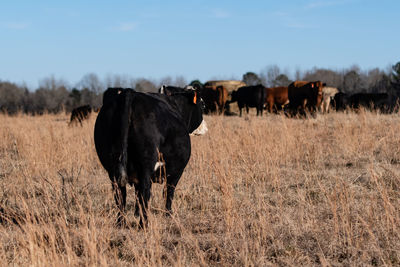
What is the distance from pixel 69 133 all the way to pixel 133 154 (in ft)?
28.6

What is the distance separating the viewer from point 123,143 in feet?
14.2

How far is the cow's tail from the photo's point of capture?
170 inches

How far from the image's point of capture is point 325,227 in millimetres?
4496

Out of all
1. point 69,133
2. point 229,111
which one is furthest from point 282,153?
point 229,111

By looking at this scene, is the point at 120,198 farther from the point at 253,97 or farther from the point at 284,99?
the point at 284,99

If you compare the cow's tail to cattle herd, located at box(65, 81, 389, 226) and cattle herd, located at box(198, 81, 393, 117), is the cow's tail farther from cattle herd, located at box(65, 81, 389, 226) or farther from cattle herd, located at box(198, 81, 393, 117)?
cattle herd, located at box(198, 81, 393, 117)

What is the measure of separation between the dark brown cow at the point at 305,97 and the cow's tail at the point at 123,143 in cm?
1631

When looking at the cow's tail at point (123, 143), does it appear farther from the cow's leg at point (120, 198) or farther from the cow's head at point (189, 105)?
the cow's head at point (189, 105)

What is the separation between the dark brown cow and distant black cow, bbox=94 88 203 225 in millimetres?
15815

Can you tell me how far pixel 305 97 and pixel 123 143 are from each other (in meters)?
18.1

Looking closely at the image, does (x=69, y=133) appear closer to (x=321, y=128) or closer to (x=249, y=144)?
(x=249, y=144)

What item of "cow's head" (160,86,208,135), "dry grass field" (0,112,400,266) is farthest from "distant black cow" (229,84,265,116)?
"cow's head" (160,86,208,135)

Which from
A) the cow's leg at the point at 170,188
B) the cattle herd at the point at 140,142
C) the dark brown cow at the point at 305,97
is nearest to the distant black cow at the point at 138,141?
the cattle herd at the point at 140,142

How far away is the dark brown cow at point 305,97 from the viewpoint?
20.8 metres
